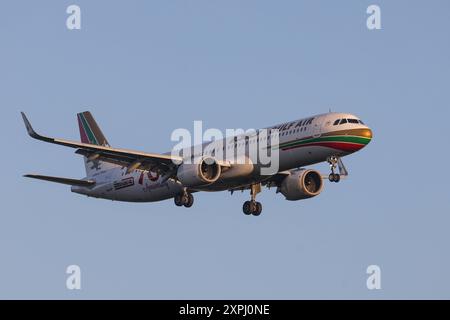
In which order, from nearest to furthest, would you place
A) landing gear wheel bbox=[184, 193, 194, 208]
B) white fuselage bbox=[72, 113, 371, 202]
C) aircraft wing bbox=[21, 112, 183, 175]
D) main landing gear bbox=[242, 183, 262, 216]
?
1. white fuselage bbox=[72, 113, 371, 202]
2. aircraft wing bbox=[21, 112, 183, 175]
3. landing gear wheel bbox=[184, 193, 194, 208]
4. main landing gear bbox=[242, 183, 262, 216]

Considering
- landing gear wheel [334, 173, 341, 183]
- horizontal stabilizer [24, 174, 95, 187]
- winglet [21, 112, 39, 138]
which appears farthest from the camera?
horizontal stabilizer [24, 174, 95, 187]

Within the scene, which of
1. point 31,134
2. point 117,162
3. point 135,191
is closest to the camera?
point 31,134

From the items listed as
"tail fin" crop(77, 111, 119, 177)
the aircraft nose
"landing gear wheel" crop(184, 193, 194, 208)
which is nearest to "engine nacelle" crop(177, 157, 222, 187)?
"landing gear wheel" crop(184, 193, 194, 208)

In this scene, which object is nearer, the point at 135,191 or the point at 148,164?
the point at 148,164

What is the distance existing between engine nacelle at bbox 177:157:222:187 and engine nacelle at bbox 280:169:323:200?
24.1 ft

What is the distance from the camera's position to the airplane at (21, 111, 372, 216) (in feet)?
244

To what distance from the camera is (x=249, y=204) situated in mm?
84312

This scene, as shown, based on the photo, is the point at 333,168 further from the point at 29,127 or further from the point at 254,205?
the point at 29,127

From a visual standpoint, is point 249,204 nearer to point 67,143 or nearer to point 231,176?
point 231,176

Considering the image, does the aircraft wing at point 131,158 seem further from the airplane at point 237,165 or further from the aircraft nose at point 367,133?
the aircraft nose at point 367,133

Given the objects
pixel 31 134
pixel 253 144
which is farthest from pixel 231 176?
pixel 31 134

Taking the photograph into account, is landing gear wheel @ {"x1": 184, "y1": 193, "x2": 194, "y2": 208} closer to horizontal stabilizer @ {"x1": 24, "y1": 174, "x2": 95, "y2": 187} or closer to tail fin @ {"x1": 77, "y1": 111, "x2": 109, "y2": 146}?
horizontal stabilizer @ {"x1": 24, "y1": 174, "x2": 95, "y2": 187}

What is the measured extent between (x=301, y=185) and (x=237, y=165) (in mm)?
6781

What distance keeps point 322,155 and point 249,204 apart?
1137 centimetres
